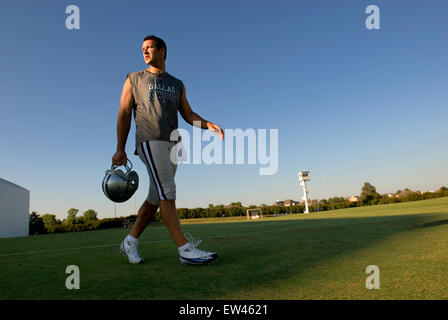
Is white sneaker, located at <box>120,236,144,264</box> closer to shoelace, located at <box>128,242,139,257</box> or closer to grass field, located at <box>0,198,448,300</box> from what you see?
shoelace, located at <box>128,242,139,257</box>

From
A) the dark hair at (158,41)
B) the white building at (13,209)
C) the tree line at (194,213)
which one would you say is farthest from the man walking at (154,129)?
the tree line at (194,213)

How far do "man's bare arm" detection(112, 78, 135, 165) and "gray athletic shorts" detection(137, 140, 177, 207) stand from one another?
1.00 ft

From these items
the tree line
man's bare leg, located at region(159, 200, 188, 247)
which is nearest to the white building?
the tree line

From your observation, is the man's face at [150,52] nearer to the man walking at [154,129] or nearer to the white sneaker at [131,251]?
the man walking at [154,129]

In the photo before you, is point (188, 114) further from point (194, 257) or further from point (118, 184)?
point (194, 257)

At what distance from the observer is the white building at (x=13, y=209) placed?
22.1m

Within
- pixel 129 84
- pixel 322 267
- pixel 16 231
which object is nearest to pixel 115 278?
pixel 322 267

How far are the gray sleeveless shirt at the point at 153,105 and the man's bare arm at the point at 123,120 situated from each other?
0.06 meters

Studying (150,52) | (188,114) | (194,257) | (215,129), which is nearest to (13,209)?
(188,114)

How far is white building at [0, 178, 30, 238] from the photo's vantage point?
2208cm

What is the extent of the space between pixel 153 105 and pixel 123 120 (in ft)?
1.20

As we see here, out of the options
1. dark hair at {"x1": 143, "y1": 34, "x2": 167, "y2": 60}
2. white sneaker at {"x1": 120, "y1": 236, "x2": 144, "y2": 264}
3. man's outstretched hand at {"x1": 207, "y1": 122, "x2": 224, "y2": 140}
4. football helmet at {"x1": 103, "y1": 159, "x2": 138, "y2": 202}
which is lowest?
white sneaker at {"x1": 120, "y1": 236, "x2": 144, "y2": 264}
